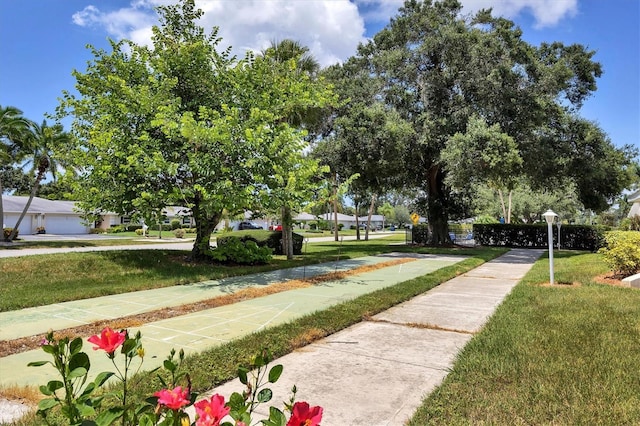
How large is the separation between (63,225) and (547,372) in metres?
45.1

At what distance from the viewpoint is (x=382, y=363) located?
438cm

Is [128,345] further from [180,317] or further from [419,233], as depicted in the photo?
[419,233]

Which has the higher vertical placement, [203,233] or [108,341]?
[203,233]

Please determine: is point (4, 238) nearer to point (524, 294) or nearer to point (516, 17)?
point (524, 294)

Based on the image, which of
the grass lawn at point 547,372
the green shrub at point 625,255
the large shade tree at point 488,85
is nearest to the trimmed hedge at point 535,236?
the large shade tree at point 488,85

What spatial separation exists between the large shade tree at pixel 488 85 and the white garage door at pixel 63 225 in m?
33.1

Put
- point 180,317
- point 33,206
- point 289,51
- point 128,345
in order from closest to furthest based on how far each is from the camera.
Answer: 1. point 128,345
2. point 180,317
3. point 289,51
4. point 33,206

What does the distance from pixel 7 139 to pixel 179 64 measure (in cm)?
2480

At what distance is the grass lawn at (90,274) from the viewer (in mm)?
7809

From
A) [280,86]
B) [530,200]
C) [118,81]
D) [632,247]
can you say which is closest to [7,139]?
[118,81]

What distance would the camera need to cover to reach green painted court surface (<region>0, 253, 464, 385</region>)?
446cm

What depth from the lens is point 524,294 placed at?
8.31 m

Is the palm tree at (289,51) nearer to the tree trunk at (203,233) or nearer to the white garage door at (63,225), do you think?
the tree trunk at (203,233)

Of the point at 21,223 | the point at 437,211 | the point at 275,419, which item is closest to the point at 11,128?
the point at 21,223
